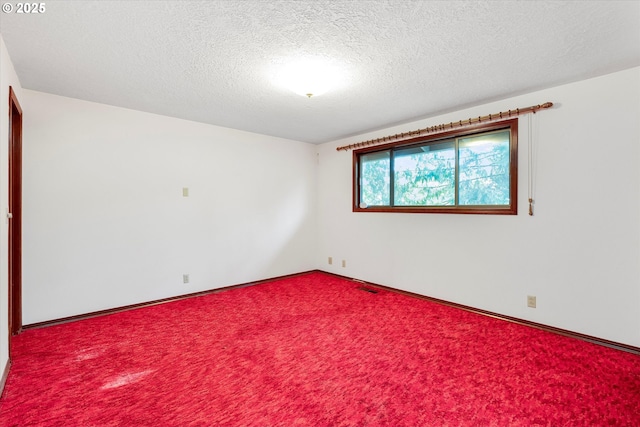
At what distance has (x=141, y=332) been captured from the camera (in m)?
2.73

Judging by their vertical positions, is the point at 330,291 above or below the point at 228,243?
below

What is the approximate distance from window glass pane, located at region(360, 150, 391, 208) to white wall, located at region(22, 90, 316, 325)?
50.8 inches

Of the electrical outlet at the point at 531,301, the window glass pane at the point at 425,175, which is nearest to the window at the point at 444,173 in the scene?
the window glass pane at the point at 425,175

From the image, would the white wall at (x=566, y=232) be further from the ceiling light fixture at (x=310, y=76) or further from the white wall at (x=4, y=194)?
the white wall at (x=4, y=194)

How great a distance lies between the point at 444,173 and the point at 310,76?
2145 millimetres

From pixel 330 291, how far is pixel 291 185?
1.94 m

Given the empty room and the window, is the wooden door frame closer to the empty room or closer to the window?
the empty room

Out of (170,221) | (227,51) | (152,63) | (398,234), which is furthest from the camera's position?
(398,234)

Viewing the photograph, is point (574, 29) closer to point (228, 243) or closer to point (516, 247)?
point (516, 247)

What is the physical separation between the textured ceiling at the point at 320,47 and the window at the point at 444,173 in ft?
1.57

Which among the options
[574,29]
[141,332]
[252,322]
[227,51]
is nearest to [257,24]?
[227,51]

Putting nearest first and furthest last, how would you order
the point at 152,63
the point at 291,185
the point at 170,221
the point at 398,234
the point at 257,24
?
1. the point at 257,24
2. the point at 152,63
3. the point at 170,221
4. the point at 398,234
5. the point at 291,185

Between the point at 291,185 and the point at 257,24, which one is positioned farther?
the point at 291,185

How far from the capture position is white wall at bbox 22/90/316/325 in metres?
2.90
